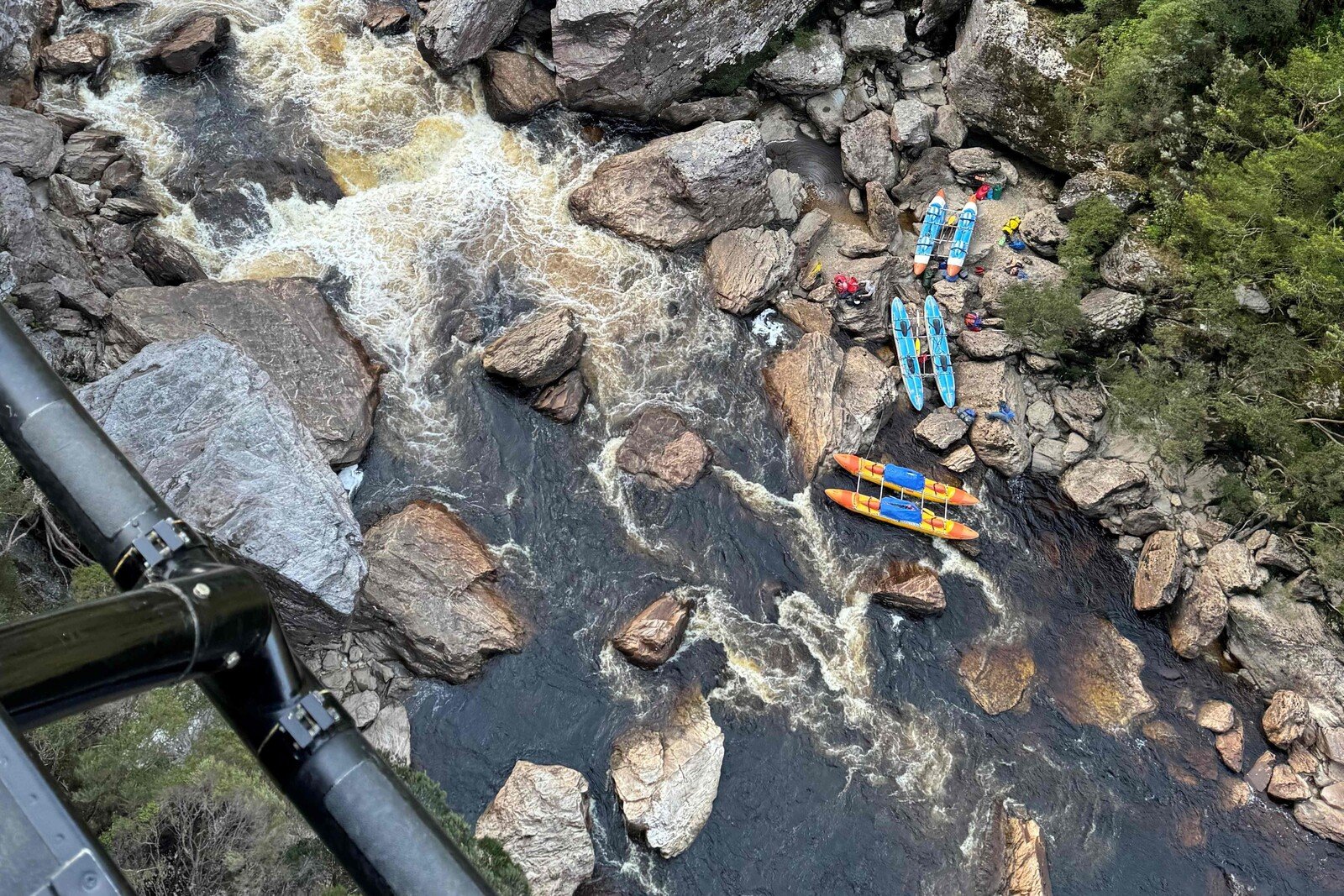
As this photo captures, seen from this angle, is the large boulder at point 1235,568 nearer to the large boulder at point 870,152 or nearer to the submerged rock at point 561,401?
the large boulder at point 870,152

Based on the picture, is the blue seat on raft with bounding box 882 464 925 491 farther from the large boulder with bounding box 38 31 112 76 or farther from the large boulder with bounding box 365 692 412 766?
the large boulder with bounding box 38 31 112 76

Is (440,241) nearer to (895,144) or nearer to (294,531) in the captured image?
(294,531)

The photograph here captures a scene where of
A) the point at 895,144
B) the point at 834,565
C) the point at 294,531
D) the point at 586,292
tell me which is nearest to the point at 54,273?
the point at 294,531

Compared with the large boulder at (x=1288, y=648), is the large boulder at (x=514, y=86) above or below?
above

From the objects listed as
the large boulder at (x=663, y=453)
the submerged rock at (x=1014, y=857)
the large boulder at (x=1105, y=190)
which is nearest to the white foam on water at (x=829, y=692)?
the submerged rock at (x=1014, y=857)

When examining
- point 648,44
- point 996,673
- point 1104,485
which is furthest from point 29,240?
Result: point 1104,485

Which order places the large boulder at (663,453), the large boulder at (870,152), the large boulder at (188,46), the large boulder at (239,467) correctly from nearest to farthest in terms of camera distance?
the large boulder at (239,467), the large boulder at (663,453), the large boulder at (188,46), the large boulder at (870,152)
